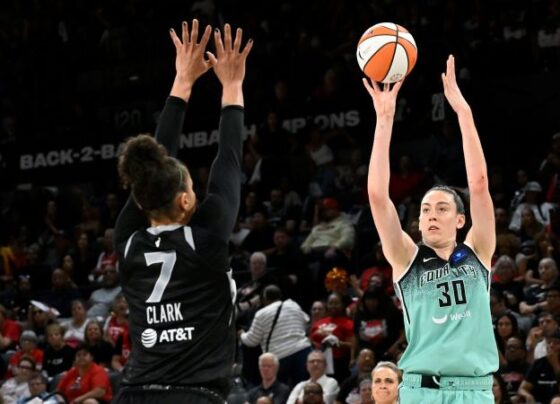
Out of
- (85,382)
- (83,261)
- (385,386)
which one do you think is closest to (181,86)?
(385,386)

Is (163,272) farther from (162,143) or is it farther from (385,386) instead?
(385,386)

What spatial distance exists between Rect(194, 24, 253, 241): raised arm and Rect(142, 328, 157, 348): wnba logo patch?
0.48m

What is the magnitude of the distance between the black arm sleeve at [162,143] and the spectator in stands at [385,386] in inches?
167

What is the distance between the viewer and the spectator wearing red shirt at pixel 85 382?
1475cm

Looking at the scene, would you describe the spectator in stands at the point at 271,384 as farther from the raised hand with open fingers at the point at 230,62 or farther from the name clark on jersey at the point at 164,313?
the name clark on jersey at the point at 164,313

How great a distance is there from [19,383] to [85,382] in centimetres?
102

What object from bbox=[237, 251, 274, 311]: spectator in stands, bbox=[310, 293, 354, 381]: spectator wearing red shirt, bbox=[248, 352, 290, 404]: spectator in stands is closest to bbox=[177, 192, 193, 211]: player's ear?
bbox=[248, 352, 290, 404]: spectator in stands

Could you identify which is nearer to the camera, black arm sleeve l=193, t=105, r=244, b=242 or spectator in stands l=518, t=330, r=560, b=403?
black arm sleeve l=193, t=105, r=244, b=242

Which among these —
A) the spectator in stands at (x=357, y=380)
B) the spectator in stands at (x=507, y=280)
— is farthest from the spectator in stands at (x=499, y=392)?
the spectator in stands at (x=507, y=280)

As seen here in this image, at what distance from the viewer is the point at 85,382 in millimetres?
14914

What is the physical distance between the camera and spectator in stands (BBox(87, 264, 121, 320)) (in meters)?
17.2

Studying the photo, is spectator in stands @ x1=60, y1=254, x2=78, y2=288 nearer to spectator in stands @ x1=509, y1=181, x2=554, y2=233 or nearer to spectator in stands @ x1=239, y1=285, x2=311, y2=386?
spectator in stands @ x1=239, y1=285, x2=311, y2=386

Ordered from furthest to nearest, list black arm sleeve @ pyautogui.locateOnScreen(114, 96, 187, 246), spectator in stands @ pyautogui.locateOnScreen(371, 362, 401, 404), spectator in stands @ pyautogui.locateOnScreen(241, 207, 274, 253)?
spectator in stands @ pyautogui.locateOnScreen(241, 207, 274, 253)
spectator in stands @ pyautogui.locateOnScreen(371, 362, 401, 404)
black arm sleeve @ pyautogui.locateOnScreen(114, 96, 187, 246)

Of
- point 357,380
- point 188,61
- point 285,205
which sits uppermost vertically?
point 285,205
